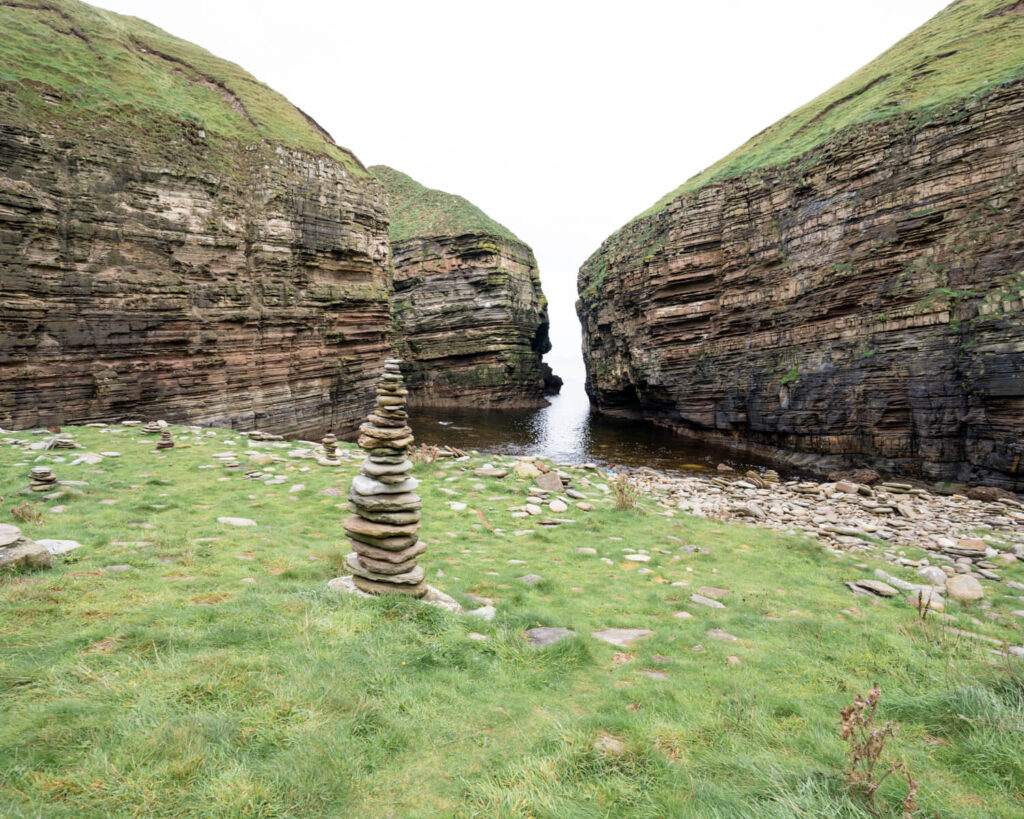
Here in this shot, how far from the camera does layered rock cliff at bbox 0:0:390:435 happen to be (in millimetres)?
17281

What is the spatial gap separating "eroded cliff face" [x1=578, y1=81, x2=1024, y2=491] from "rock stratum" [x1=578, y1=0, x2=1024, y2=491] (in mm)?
76

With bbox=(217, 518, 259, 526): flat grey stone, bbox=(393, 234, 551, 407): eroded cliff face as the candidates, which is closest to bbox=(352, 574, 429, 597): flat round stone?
bbox=(217, 518, 259, 526): flat grey stone

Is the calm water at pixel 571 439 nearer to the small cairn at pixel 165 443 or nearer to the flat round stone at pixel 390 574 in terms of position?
the small cairn at pixel 165 443

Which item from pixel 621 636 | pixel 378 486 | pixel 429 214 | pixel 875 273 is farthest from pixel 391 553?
pixel 429 214

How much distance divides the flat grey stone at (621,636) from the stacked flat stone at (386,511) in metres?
2.47

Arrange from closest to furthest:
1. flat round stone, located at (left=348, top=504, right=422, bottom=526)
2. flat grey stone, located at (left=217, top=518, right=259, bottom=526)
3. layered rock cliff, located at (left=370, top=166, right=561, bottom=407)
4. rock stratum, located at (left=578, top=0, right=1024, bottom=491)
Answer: flat round stone, located at (left=348, top=504, right=422, bottom=526) < flat grey stone, located at (left=217, top=518, right=259, bottom=526) < rock stratum, located at (left=578, top=0, right=1024, bottom=491) < layered rock cliff, located at (left=370, top=166, right=561, bottom=407)

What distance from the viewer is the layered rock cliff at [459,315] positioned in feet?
186

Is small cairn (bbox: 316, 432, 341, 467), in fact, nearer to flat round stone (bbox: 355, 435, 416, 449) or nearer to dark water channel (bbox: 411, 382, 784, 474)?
flat round stone (bbox: 355, 435, 416, 449)

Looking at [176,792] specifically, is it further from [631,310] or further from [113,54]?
[631,310]

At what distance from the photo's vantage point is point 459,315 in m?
57.2

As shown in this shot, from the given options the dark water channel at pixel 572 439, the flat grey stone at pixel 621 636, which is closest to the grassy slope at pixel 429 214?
the dark water channel at pixel 572 439

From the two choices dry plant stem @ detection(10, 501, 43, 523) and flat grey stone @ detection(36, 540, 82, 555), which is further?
dry plant stem @ detection(10, 501, 43, 523)

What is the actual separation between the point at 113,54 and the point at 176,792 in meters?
33.7

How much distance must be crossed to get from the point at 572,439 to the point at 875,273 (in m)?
22.3
